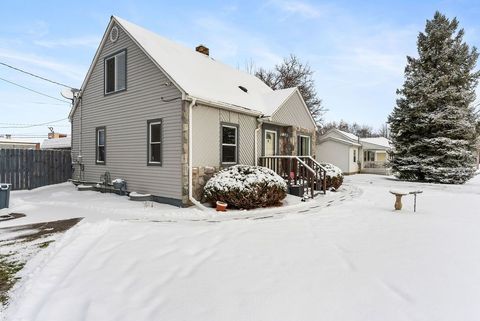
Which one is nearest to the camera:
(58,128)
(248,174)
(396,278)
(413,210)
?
(396,278)

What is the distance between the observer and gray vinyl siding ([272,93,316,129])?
1292 cm

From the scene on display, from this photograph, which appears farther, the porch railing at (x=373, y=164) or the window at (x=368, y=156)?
the window at (x=368, y=156)

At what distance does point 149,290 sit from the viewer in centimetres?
329

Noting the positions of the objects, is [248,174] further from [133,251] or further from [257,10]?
[257,10]

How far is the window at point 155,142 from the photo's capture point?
9.66 m

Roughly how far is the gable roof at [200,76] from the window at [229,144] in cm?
89

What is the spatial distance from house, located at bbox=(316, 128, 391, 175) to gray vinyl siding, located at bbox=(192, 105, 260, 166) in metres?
18.8

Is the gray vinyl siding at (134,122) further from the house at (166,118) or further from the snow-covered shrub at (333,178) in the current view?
the snow-covered shrub at (333,178)

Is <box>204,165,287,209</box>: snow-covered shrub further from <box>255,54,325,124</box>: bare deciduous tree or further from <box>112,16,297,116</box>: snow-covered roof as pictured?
<box>255,54,325,124</box>: bare deciduous tree

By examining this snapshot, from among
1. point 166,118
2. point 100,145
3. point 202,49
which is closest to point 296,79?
point 202,49

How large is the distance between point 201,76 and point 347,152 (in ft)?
67.8

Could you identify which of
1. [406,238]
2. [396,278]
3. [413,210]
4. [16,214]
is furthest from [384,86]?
[16,214]

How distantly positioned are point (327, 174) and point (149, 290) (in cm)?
1096

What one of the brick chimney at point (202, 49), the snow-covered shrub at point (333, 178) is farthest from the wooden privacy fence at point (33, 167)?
the snow-covered shrub at point (333, 178)
